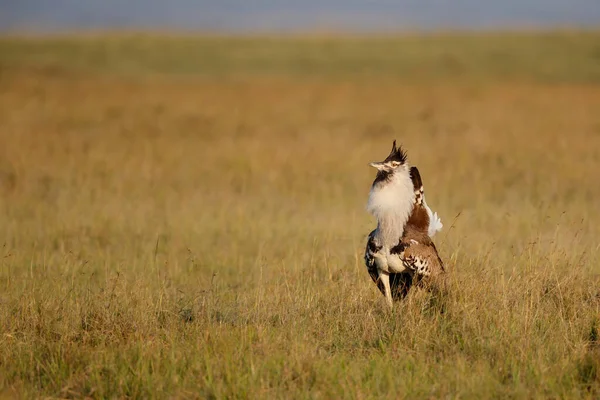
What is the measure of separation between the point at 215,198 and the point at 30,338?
24.5ft

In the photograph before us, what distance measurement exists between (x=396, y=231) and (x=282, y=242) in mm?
3900

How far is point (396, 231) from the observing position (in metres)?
6.20

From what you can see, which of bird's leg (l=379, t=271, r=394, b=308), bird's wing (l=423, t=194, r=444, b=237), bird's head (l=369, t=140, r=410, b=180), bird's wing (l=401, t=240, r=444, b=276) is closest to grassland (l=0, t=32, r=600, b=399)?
bird's leg (l=379, t=271, r=394, b=308)

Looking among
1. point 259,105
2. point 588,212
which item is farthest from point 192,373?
point 259,105

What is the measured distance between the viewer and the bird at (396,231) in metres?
6.18

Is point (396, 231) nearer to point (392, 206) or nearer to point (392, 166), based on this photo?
point (392, 206)

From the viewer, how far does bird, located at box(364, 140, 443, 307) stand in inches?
243

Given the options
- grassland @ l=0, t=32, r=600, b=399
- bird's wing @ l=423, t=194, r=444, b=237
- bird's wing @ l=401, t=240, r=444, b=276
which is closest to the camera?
grassland @ l=0, t=32, r=600, b=399

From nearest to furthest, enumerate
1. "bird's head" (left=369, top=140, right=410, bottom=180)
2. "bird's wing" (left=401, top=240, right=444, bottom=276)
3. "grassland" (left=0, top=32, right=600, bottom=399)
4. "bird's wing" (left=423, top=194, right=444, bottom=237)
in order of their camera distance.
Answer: "grassland" (left=0, top=32, right=600, bottom=399) → "bird's wing" (left=401, top=240, right=444, bottom=276) → "bird's head" (left=369, top=140, right=410, bottom=180) → "bird's wing" (left=423, top=194, right=444, bottom=237)

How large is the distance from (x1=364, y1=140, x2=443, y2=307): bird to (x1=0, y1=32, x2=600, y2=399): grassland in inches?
9.8

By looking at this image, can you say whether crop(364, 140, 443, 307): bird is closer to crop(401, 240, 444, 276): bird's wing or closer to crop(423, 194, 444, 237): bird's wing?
crop(401, 240, 444, 276): bird's wing

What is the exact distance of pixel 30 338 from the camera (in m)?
5.80

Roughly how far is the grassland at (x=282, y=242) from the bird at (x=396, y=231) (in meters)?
0.25

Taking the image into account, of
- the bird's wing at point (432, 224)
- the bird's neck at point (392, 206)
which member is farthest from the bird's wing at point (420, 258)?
the bird's wing at point (432, 224)
